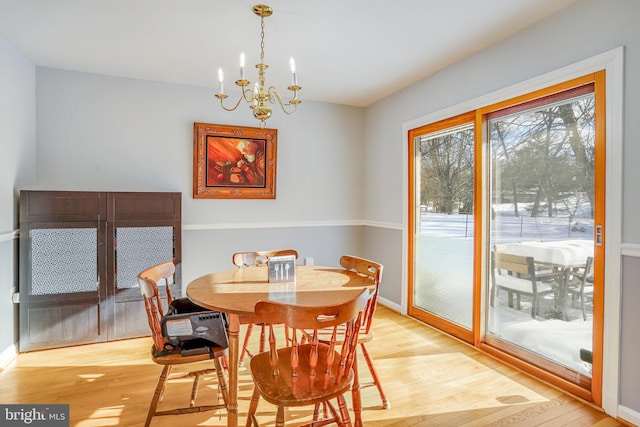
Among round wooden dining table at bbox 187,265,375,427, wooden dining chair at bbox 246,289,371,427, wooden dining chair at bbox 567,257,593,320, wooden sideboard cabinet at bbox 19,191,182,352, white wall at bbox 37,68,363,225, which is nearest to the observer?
wooden dining chair at bbox 246,289,371,427

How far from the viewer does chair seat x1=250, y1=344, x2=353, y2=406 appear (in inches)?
57.7

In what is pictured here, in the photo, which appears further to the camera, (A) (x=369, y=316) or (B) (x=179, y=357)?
(A) (x=369, y=316)

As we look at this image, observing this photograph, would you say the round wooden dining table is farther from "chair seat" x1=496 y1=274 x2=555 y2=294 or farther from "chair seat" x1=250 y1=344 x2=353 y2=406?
"chair seat" x1=496 y1=274 x2=555 y2=294

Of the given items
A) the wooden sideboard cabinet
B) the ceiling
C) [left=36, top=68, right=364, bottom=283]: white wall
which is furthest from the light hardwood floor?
the ceiling

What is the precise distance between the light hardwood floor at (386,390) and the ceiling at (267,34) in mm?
2497

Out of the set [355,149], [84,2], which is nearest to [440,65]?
[355,149]

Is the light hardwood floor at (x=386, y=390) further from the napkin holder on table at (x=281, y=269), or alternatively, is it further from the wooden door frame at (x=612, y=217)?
the napkin holder on table at (x=281, y=269)

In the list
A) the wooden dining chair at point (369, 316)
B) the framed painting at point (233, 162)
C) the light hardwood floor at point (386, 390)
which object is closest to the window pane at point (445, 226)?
the light hardwood floor at point (386, 390)

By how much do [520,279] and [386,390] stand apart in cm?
132

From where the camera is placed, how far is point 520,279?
9.05ft

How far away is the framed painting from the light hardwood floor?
66.7 inches

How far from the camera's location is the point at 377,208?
176 inches

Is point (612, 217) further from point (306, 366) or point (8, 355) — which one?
point (8, 355)

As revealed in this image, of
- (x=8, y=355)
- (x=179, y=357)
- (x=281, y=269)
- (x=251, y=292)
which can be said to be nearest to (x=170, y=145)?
(x=8, y=355)
